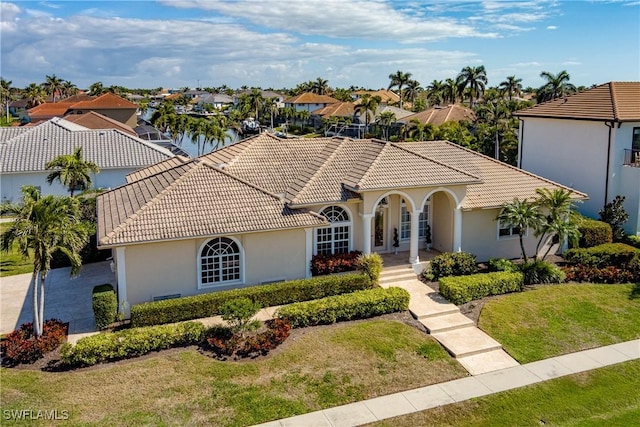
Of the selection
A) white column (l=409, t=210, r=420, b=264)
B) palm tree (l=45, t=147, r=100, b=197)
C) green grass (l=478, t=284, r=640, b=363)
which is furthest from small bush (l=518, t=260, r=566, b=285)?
palm tree (l=45, t=147, r=100, b=197)

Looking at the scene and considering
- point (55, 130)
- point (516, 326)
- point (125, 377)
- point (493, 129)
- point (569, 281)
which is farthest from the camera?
point (493, 129)

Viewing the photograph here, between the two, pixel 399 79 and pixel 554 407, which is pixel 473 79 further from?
pixel 554 407

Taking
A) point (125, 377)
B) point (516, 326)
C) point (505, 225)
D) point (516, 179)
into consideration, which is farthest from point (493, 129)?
point (125, 377)

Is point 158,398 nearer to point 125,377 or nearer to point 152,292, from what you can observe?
point 125,377

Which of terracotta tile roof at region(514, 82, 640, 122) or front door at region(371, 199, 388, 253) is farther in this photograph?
terracotta tile roof at region(514, 82, 640, 122)

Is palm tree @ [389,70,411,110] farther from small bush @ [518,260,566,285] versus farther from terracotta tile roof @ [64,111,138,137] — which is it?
small bush @ [518,260,566,285]

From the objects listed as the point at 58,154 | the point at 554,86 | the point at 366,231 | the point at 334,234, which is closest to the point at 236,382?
the point at 334,234

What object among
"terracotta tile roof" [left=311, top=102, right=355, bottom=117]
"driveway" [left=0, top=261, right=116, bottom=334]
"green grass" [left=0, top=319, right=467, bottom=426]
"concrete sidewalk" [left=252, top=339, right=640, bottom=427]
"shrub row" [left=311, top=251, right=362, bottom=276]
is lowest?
"concrete sidewalk" [left=252, top=339, right=640, bottom=427]
